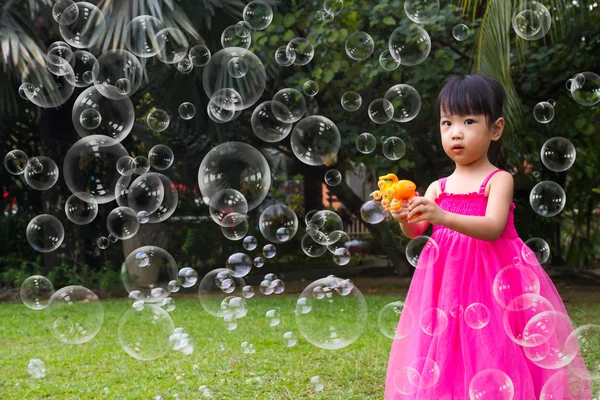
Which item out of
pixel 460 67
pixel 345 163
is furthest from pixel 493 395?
pixel 345 163

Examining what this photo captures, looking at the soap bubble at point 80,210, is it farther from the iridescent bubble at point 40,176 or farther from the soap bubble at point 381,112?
the soap bubble at point 381,112

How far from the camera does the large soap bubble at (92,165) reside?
498 centimetres

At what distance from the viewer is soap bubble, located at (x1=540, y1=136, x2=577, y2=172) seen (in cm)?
468

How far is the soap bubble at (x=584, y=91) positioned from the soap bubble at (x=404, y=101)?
1094 mm

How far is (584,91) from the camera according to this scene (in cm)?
538

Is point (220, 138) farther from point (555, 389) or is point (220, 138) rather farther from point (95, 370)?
point (555, 389)

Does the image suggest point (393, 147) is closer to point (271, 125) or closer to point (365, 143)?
point (365, 143)

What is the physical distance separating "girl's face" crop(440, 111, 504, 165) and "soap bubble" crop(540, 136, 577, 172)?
6.79ft

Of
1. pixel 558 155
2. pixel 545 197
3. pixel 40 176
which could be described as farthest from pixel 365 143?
pixel 40 176

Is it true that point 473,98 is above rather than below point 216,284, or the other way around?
above

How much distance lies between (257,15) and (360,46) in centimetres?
143

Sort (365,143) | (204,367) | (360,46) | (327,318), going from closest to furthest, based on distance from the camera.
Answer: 1. (327,318)
2. (204,367)
3. (360,46)
4. (365,143)

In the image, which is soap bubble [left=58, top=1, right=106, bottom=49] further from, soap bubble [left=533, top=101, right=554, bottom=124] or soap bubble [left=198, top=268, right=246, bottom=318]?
soap bubble [left=533, top=101, right=554, bottom=124]

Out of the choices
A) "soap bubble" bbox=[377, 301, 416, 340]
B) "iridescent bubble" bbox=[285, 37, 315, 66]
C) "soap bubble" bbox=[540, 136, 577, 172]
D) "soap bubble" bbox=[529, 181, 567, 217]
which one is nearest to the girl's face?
"soap bubble" bbox=[377, 301, 416, 340]
